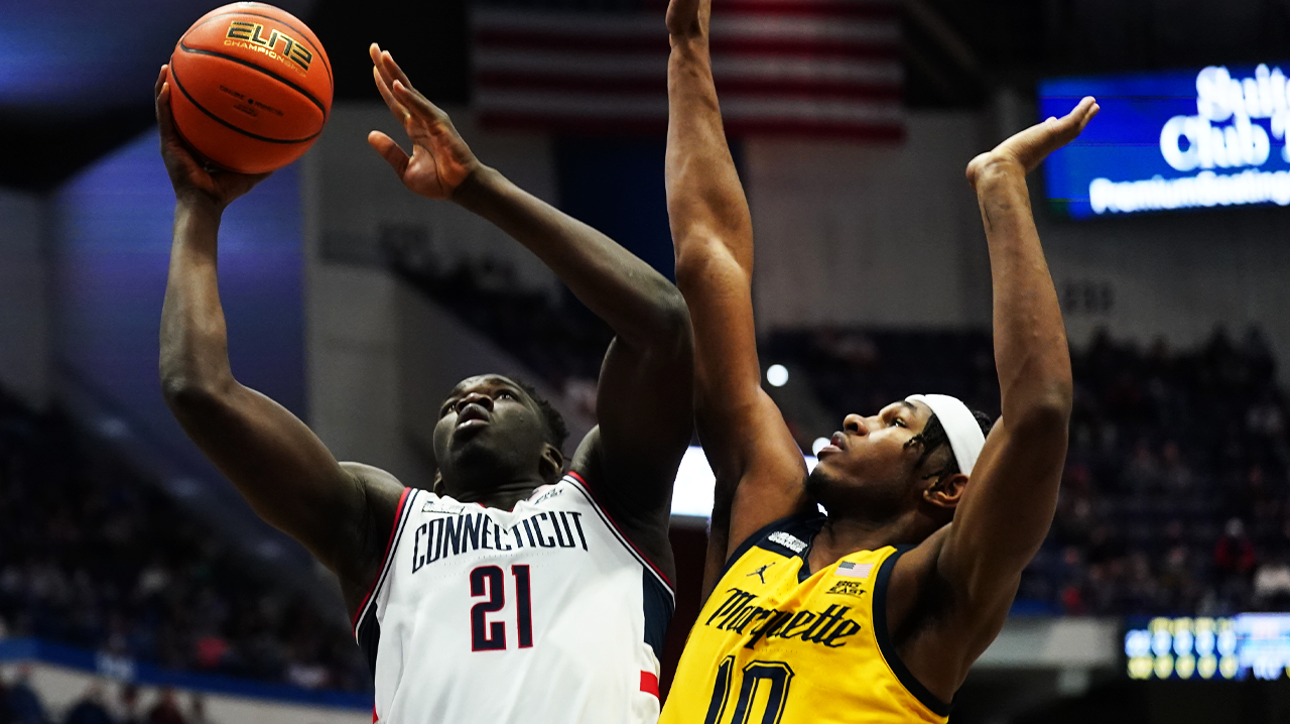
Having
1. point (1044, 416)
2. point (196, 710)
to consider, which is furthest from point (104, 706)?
point (1044, 416)

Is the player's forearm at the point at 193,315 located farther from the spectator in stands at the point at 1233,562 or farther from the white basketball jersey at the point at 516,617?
the spectator in stands at the point at 1233,562

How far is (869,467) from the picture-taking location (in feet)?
10.7

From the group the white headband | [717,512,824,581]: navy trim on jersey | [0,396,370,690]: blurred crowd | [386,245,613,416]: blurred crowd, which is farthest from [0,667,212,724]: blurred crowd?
the white headband

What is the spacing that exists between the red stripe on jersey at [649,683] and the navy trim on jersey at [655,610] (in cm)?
7

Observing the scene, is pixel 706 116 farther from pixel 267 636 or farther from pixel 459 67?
pixel 459 67

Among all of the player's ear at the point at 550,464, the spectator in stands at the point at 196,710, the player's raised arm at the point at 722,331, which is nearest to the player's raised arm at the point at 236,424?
the player's ear at the point at 550,464

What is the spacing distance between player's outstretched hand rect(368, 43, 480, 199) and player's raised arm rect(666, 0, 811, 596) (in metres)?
0.73

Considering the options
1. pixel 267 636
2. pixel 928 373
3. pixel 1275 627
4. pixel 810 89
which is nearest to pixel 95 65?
pixel 267 636

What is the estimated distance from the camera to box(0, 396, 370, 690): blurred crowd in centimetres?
1432

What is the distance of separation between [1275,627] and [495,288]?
11515 mm

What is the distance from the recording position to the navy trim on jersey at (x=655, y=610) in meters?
3.37

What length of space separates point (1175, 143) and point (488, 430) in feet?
65.1

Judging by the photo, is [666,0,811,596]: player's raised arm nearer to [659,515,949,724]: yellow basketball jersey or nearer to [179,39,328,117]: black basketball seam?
[659,515,949,724]: yellow basketball jersey

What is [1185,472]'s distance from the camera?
1922 cm
